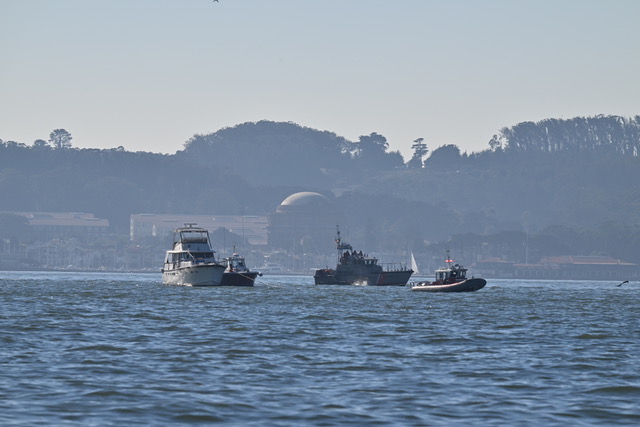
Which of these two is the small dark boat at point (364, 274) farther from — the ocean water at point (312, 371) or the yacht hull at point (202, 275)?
the ocean water at point (312, 371)

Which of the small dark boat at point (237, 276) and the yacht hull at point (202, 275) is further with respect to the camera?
the small dark boat at point (237, 276)

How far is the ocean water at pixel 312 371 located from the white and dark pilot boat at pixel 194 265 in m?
59.3

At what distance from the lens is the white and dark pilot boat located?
5251 inches

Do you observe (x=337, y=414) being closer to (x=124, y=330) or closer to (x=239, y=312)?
(x=124, y=330)

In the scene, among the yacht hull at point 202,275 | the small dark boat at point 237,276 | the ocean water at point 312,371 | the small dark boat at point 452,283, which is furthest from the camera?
the small dark boat at point 237,276

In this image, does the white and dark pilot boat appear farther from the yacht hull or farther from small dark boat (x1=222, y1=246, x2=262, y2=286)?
small dark boat (x1=222, y1=246, x2=262, y2=286)

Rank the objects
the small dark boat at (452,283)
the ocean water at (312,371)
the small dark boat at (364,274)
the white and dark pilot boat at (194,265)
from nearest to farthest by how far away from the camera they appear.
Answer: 1. the ocean water at (312,371)
2. the small dark boat at (452,283)
3. the white and dark pilot boat at (194,265)
4. the small dark boat at (364,274)

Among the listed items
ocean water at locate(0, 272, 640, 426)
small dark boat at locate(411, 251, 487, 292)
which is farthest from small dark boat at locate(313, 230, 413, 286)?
ocean water at locate(0, 272, 640, 426)

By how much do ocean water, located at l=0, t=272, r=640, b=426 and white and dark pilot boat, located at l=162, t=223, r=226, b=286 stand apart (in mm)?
59268

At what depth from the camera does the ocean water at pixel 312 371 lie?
3503 cm

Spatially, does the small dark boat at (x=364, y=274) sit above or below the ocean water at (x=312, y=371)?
above

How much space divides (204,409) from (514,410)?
28.2 feet

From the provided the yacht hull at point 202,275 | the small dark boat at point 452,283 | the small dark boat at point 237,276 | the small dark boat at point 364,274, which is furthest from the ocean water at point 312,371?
the small dark boat at point 364,274

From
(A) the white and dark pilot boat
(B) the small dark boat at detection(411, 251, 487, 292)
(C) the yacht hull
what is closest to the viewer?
(B) the small dark boat at detection(411, 251, 487, 292)
